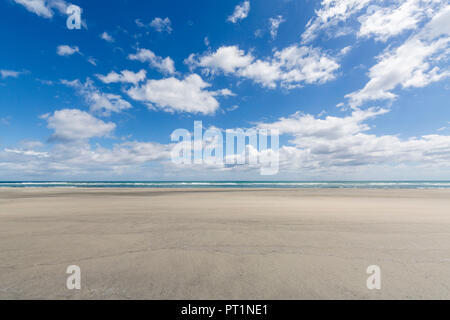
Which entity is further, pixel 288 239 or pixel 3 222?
pixel 3 222

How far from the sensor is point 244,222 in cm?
699

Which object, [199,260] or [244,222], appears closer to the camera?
[199,260]

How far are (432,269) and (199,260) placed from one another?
4.30 metres

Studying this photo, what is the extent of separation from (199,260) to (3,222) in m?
8.18

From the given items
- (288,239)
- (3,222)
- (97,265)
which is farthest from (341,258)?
(3,222)

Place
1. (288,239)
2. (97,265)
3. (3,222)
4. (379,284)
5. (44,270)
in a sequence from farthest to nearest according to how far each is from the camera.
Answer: (3,222)
(288,239)
(97,265)
(44,270)
(379,284)

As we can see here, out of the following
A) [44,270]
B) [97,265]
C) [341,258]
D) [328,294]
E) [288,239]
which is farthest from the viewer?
[288,239]

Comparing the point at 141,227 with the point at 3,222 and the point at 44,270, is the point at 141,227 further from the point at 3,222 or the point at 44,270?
the point at 3,222

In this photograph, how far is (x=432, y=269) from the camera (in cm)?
347
